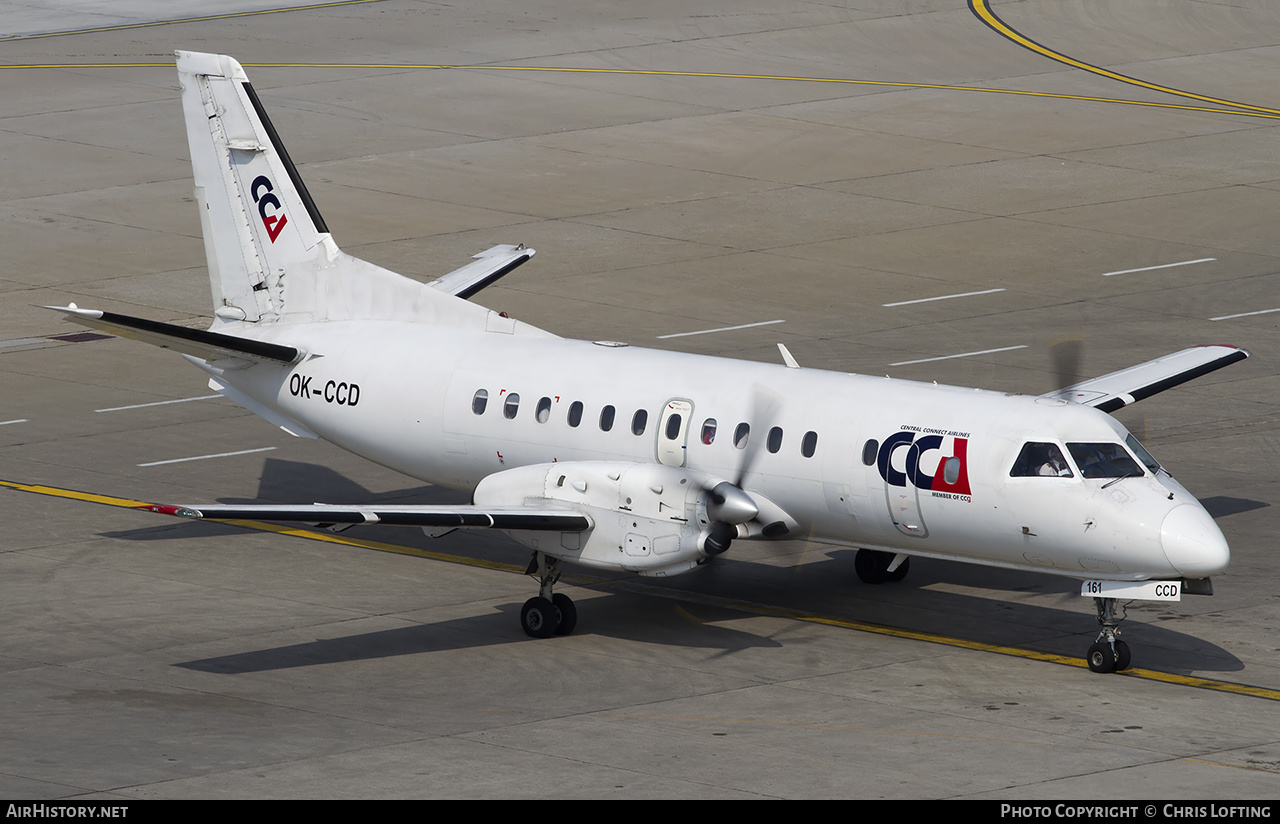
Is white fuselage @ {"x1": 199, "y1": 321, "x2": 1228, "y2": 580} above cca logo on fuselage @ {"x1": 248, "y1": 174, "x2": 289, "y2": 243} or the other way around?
the other way around

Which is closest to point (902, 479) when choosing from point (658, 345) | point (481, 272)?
point (481, 272)

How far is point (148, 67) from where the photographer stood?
5678 centimetres

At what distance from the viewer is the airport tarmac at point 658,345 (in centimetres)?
1947

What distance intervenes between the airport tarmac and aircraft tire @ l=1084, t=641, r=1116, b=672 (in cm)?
18

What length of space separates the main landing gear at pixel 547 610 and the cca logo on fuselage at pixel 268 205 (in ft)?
25.4

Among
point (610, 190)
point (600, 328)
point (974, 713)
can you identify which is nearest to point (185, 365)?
point (600, 328)

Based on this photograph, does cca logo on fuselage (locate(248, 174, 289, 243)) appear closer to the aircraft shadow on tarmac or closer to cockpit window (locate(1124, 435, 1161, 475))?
the aircraft shadow on tarmac

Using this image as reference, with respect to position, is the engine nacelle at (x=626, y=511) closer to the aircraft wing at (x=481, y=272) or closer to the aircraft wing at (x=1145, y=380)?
the aircraft wing at (x=1145, y=380)

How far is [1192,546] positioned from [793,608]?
561 centimetres

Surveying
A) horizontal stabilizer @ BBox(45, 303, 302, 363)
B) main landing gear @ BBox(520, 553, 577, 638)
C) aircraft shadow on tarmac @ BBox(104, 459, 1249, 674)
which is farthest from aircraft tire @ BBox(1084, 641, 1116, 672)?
horizontal stabilizer @ BBox(45, 303, 302, 363)

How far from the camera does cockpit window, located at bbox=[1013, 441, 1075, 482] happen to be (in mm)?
21625
